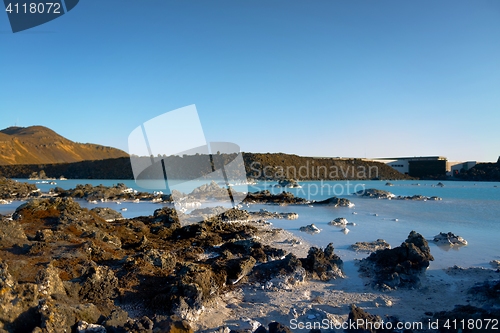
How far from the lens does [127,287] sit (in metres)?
5.01

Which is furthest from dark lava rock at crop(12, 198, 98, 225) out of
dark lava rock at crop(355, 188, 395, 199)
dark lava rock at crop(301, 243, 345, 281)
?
dark lava rock at crop(355, 188, 395, 199)

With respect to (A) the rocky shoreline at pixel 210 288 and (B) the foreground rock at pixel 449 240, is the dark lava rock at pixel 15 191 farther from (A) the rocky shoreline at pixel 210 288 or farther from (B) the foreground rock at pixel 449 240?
(B) the foreground rock at pixel 449 240

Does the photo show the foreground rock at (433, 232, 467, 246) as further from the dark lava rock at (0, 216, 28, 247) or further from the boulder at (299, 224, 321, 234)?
the dark lava rock at (0, 216, 28, 247)

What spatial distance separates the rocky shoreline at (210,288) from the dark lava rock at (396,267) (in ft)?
0.06

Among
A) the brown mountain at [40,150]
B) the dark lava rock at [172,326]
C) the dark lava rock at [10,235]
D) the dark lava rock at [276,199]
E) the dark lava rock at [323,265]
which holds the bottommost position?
the dark lava rock at [276,199]

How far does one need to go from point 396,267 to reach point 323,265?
1.27m

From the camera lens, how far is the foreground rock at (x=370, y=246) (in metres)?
8.05

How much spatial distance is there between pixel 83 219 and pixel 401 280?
8333 mm

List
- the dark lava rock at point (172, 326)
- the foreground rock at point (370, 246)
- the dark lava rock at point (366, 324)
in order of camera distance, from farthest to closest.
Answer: the foreground rock at point (370, 246) < the dark lava rock at point (366, 324) < the dark lava rock at point (172, 326)

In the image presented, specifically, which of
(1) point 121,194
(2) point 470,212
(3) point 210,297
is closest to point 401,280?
(3) point 210,297

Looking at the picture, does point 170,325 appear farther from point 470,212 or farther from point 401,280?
point 470,212

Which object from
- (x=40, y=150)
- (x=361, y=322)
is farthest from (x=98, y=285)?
(x=40, y=150)

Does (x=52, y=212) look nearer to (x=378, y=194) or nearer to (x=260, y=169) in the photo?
(x=378, y=194)

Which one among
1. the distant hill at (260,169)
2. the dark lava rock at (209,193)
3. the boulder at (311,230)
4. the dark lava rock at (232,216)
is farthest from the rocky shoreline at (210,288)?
the distant hill at (260,169)
